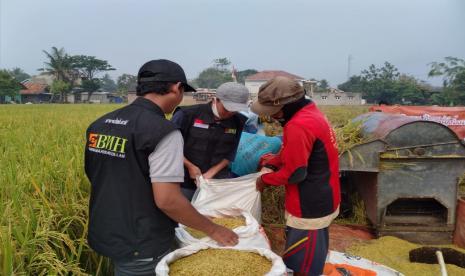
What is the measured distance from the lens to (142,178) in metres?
1.60

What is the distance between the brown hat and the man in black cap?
0.59 m

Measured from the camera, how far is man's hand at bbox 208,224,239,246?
1771mm

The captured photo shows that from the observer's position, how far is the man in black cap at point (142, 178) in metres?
1.54

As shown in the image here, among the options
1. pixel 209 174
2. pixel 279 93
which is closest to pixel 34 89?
pixel 209 174

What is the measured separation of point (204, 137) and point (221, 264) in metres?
1.47

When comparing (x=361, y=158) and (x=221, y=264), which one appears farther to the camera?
(x=361, y=158)

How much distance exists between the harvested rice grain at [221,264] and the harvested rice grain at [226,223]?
0.32 meters

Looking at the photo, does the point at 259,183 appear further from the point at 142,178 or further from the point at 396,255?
the point at 396,255

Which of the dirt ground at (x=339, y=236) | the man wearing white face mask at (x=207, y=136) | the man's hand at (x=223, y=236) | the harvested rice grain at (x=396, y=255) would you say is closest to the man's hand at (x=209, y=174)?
the man wearing white face mask at (x=207, y=136)

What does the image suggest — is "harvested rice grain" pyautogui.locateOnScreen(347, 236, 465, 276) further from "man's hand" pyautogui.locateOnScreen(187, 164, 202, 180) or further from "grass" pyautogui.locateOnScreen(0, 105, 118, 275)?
"grass" pyautogui.locateOnScreen(0, 105, 118, 275)

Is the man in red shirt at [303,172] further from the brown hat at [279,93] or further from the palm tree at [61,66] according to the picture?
the palm tree at [61,66]

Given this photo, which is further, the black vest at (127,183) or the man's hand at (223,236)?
the man's hand at (223,236)

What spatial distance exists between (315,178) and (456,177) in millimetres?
2289

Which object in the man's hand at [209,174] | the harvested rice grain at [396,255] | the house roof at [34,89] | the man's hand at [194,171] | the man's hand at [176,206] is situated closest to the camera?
the man's hand at [176,206]
